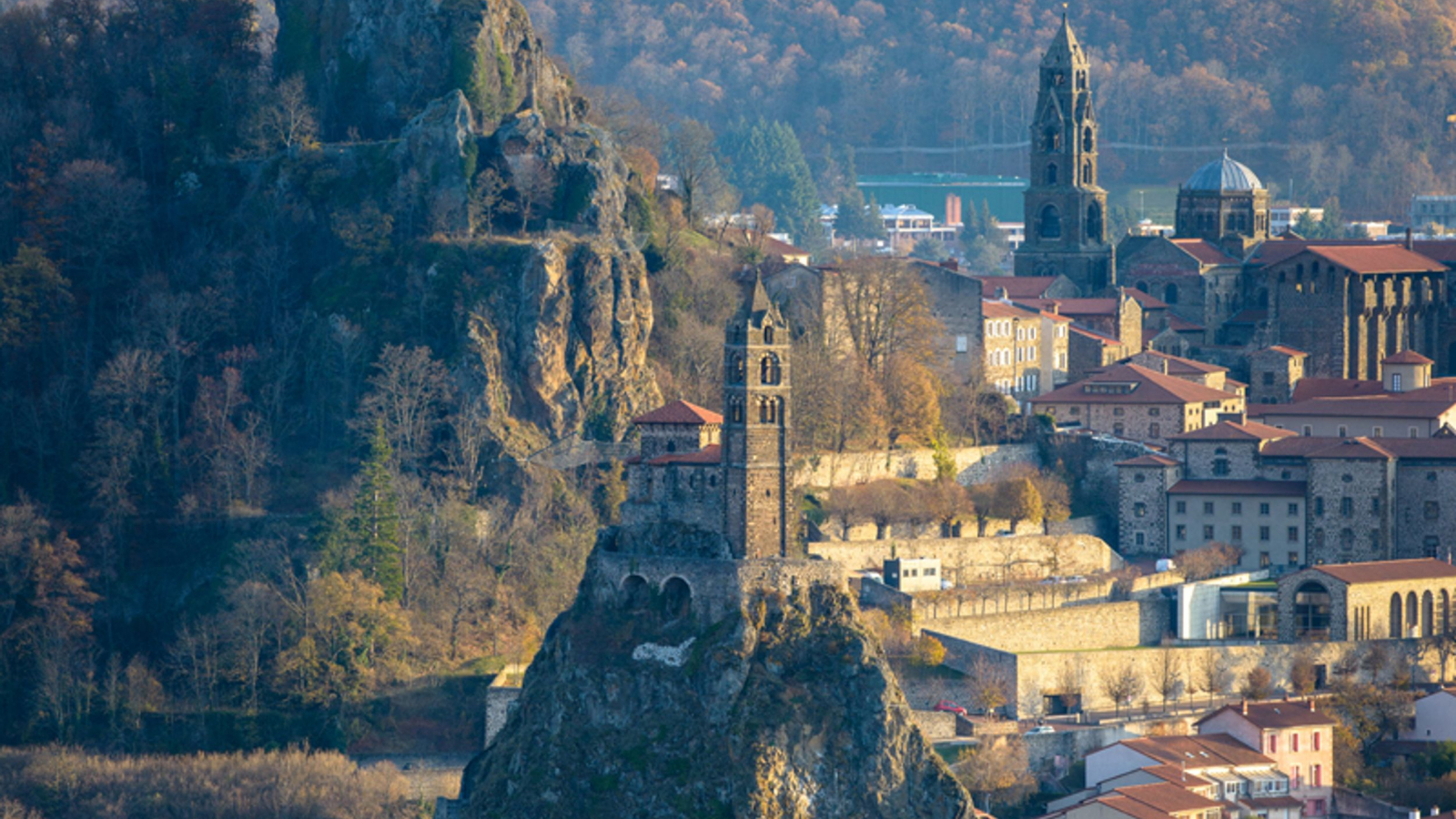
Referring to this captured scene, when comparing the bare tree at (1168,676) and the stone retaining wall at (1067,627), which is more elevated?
the stone retaining wall at (1067,627)

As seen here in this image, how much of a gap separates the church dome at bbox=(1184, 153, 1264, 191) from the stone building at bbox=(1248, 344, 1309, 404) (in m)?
17.1

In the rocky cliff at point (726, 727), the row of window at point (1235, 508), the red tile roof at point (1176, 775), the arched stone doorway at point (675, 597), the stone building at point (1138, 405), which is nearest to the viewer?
the rocky cliff at point (726, 727)

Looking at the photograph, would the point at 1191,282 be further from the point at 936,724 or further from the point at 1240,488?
the point at 936,724

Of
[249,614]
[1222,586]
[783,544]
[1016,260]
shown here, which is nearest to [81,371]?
[249,614]

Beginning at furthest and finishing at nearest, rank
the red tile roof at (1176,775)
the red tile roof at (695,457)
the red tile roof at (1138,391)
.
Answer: the red tile roof at (1138,391) < the red tile roof at (695,457) < the red tile roof at (1176,775)

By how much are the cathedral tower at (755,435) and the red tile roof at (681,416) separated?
3250 mm

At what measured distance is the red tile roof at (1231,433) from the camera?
107375mm

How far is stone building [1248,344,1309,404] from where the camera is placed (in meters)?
122

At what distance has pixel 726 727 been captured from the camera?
273ft

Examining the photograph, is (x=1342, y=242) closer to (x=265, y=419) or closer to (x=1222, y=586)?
(x=1222, y=586)

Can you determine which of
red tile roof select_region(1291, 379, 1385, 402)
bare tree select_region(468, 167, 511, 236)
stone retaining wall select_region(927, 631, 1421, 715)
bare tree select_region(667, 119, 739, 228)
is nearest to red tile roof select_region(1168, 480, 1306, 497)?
stone retaining wall select_region(927, 631, 1421, 715)

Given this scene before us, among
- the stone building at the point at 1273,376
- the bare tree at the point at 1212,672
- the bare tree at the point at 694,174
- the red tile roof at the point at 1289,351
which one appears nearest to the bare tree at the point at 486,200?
the bare tree at the point at 694,174

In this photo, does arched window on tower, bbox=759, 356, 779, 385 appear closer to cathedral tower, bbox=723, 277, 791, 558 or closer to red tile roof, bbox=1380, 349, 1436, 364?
cathedral tower, bbox=723, 277, 791, 558

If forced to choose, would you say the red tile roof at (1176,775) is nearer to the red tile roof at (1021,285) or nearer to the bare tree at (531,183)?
the bare tree at (531,183)
